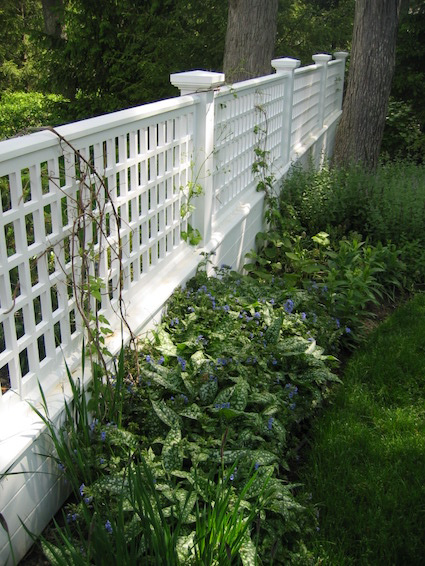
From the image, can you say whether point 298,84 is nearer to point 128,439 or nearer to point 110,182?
point 110,182

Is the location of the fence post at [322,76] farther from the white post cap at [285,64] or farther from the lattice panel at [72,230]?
the lattice panel at [72,230]

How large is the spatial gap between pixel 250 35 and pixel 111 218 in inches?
243

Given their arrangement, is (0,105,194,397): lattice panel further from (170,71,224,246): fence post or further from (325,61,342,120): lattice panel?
(325,61,342,120): lattice panel

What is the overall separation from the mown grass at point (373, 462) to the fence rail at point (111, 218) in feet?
3.72

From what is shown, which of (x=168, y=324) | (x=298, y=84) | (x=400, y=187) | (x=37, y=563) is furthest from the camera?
(x=298, y=84)

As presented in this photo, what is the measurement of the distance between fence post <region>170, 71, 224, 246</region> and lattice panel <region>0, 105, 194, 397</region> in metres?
0.15

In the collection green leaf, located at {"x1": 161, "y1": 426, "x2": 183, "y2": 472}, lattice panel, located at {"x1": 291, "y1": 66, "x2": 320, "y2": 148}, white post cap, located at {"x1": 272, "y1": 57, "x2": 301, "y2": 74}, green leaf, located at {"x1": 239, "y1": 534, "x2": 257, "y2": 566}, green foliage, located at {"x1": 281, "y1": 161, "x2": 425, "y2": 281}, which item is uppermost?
white post cap, located at {"x1": 272, "y1": 57, "x2": 301, "y2": 74}

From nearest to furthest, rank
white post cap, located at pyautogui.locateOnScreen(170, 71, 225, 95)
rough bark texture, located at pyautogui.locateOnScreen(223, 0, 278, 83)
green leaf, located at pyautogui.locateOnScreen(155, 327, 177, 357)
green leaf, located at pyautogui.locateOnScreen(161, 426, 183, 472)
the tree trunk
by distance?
1. green leaf, located at pyautogui.locateOnScreen(161, 426, 183, 472)
2. green leaf, located at pyautogui.locateOnScreen(155, 327, 177, 357)
3. white post cap, located at pyautogui.locateOnScreen(170, 71, 225, 95)
4. rough bark texture, located at pyautogui.locateOnScreen(223, 0, 278, 83)
5. the tree trunk

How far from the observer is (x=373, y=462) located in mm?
3283

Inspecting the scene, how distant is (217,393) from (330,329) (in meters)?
1.32

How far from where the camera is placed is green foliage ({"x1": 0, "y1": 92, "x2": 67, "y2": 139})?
50.8 ft

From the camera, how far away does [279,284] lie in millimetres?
4930

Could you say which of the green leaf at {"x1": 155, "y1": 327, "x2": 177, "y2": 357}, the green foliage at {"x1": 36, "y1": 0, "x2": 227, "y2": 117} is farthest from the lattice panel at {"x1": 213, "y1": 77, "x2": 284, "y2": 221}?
the green foliage at {"x1": 36, "y1": 0, "x2": 227, "y2": 117}

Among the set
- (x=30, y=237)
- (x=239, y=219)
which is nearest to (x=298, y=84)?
(x=239, y=219)
